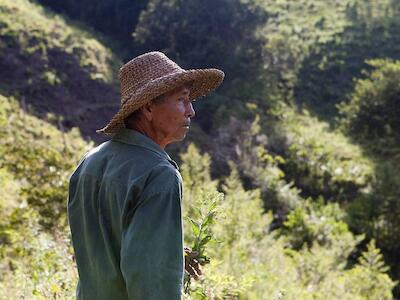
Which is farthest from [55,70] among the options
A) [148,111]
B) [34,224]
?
[148,111]

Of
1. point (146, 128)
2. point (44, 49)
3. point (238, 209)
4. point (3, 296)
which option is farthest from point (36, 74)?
point (146, 128)

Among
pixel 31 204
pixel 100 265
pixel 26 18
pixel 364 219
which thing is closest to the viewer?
pixel 100 265

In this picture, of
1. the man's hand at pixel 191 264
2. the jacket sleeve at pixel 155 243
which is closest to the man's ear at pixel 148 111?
the jacket sleeve at pixel 155 243

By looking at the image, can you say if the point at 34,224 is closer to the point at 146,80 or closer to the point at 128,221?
the point at 146,80

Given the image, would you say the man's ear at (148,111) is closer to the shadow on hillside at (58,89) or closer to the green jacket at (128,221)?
the green jacket at (128,221)

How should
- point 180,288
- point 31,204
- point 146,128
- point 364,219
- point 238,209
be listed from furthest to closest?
point 364,219 → point 238,209 → point 31,204 → point 146,128 → point 180,288

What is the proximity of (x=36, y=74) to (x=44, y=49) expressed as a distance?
1.40 meters

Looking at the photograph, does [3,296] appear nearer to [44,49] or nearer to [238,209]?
[238,209]

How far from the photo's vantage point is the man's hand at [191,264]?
201 centimetres

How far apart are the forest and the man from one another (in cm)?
264

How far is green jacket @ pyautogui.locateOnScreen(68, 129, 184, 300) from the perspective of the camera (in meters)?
1.44

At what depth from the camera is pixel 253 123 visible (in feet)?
50.4

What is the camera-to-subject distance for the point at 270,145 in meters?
16.2

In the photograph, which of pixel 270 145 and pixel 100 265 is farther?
pixel 270 145
